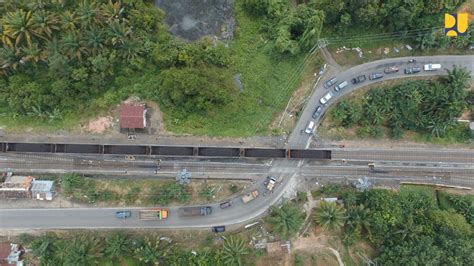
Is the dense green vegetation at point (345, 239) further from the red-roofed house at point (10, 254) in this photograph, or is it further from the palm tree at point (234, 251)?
the red-roofed house at point (10, 254)

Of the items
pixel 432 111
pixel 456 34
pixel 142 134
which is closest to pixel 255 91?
pixel 142 134

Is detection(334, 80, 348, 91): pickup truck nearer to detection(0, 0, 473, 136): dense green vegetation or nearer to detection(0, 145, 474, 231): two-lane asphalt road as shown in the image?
detection(0, 0, 473, 136): dense green vegetation

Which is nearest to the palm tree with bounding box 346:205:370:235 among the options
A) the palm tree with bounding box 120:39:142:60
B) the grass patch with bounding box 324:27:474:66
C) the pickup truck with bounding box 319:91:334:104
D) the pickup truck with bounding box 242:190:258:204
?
the pickup truck with bounding box 242:190:258:204

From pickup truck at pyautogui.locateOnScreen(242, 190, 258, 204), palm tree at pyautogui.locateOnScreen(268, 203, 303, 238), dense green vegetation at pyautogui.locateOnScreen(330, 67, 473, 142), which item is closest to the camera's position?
palm tree at pyautogui.locateOnScreen(268, 203, 303, 238)

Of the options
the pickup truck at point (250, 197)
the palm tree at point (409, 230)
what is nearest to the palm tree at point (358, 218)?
the palm tree at point (409, 230)

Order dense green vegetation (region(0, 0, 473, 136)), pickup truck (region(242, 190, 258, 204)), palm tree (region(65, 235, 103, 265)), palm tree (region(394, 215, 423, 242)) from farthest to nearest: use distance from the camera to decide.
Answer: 1. pickup truck (region(242, 190, 258, 204))
2. dense green vegetation (region(0, 0, 473, 136))
3. palm tree (region(394, 215, 423, 242))
4. palm tree (region(65, 235, 103, 265))

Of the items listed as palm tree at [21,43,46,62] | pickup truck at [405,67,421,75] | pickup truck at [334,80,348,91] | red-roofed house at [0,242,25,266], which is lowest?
red-roofed house at [0,242,25,266]

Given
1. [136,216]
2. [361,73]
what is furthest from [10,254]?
[361,73]
